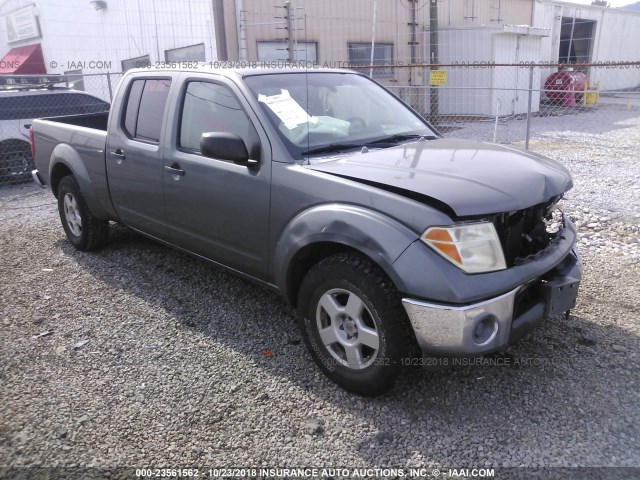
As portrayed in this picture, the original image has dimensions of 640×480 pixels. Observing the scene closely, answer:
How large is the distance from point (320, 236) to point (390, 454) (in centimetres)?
116

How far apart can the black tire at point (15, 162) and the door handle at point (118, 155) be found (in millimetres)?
5638

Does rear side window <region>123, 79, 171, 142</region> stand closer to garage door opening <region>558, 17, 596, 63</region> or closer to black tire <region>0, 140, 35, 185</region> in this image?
black tire <region>0, 140, 35, 185</region>

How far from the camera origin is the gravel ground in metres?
2.67

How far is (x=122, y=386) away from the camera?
3252 mm

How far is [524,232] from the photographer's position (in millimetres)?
3037

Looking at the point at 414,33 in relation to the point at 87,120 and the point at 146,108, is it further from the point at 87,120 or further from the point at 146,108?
the point at 146,108

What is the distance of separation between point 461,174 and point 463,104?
1512 cm

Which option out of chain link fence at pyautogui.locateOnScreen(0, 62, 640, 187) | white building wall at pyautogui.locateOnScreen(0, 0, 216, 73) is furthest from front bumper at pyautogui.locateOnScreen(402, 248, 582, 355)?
white building wall at pyautogui.locateOnScreen(0, 0, 216, 73)

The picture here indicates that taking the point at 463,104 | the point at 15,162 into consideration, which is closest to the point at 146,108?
the point at 15,162

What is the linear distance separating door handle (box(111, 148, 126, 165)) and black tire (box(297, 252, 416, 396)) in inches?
89.2

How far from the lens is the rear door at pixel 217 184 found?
3.39 meters

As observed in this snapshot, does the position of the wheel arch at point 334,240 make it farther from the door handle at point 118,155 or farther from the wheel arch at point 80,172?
the wheel arch at point 80,172

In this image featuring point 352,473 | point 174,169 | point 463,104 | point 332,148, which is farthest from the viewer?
point 463,104

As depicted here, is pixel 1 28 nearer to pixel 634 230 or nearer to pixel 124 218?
pixel 124 218
